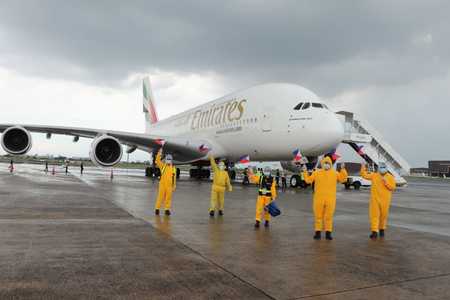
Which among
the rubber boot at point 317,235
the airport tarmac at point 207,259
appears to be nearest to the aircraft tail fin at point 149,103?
the airport tarmac at point 207,259

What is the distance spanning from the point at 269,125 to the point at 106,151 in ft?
25.8

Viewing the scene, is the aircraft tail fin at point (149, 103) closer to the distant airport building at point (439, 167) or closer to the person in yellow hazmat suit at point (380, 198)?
the person in yellow hazmat suit at point (380, 198)

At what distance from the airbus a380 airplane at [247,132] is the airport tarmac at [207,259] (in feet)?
27.1

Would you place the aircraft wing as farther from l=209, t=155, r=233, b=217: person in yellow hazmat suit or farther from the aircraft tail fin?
the aircraft tail fin

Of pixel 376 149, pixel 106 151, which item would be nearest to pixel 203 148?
pixel 106 151

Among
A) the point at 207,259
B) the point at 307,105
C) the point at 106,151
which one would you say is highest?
the point at 307,105

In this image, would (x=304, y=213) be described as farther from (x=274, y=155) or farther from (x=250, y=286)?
(x=274, y=155)

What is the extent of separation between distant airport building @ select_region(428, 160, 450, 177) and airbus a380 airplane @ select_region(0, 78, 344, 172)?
279 feet

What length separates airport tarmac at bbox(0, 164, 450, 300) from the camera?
3.26 metres

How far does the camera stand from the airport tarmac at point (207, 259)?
3260 millimetres

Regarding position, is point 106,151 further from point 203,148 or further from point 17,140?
point 203,148

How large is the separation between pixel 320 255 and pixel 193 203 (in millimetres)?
5911

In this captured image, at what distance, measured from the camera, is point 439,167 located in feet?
309

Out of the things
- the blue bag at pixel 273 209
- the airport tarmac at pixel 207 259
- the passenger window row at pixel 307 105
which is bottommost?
the airport tarmac at pixel 207 259
